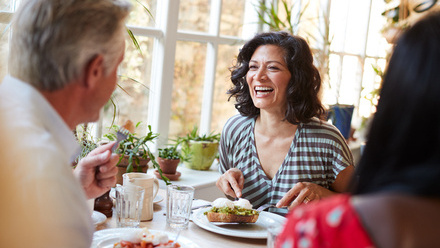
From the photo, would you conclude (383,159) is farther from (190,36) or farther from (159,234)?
(190,36)

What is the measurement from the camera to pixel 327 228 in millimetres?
791

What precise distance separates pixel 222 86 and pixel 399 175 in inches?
126

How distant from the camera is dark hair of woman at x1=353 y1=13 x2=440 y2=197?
2.57ft

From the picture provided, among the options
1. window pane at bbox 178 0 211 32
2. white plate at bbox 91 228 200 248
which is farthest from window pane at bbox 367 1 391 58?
white plate at bbox 91 228 200 248

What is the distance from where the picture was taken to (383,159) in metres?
0.84

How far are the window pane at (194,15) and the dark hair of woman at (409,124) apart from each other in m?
2.74

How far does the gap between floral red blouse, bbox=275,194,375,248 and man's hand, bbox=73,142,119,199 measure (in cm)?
80

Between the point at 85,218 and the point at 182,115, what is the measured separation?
2.67m

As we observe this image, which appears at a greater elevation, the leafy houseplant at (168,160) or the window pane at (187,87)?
the window pane at (187,87)

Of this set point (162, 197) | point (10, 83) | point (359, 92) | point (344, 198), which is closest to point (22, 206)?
point (10, 83)

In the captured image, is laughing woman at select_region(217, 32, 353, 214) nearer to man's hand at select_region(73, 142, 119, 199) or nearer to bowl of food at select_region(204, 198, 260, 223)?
bowl of food at select_region(204, 198, 260, 223)

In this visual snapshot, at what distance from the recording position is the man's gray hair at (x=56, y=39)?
1086 mm

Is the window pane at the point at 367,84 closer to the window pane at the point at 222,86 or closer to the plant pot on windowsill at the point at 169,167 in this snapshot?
the window pane at the point at 222,86

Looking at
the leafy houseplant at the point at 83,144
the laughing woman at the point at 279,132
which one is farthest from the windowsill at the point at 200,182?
the leafy houseplant at the point at 83,144
